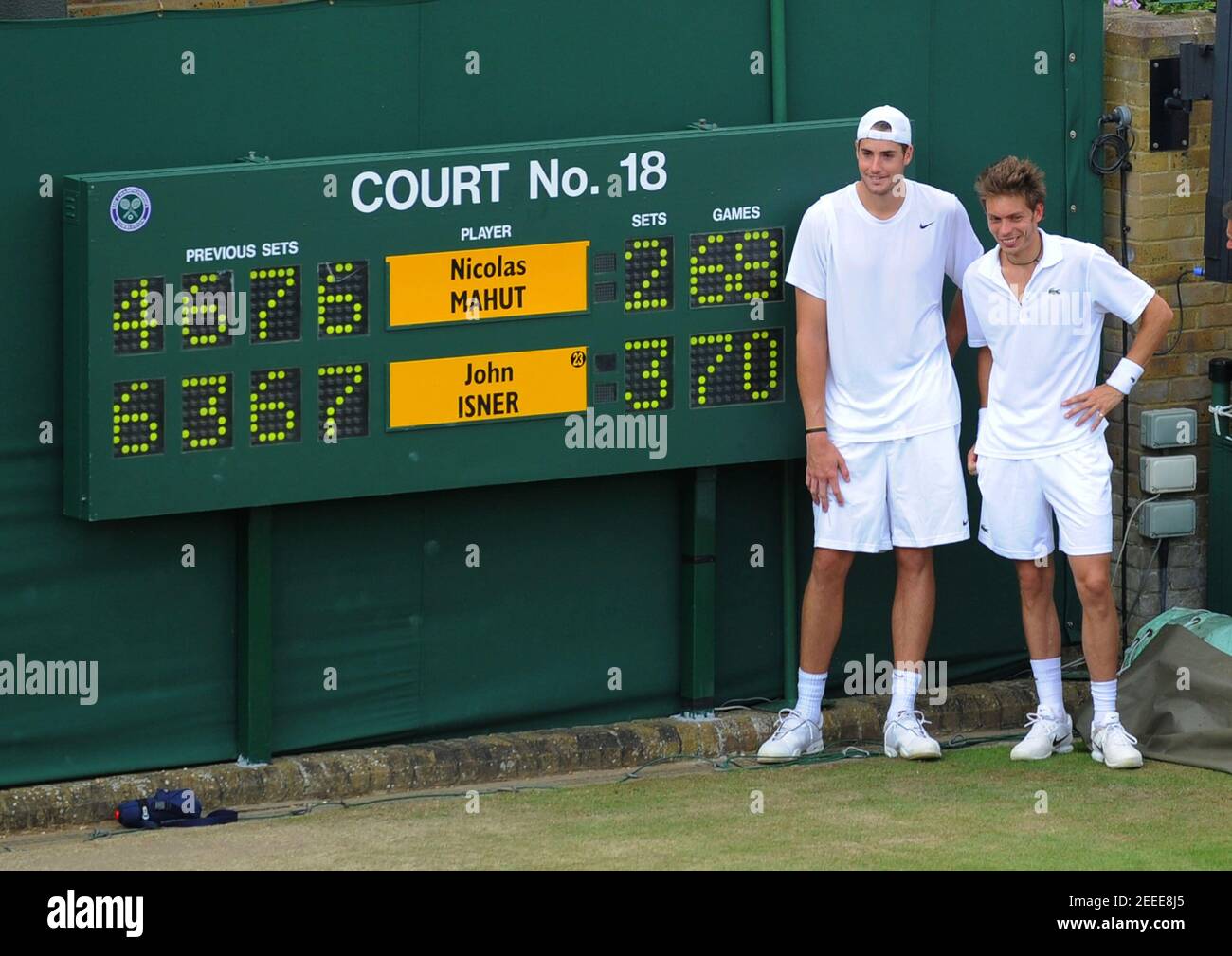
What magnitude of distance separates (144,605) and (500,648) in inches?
51.2

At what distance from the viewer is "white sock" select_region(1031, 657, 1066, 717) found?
348 inches

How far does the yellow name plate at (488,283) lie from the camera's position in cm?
837

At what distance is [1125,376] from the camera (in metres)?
8.54

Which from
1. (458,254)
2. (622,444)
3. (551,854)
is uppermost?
(458,254)

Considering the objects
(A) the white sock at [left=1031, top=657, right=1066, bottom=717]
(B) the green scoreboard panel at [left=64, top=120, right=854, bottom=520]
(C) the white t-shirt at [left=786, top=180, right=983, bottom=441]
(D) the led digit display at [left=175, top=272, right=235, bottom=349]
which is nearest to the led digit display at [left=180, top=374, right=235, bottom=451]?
(B) the green scoreboard panel at [left=64, top=120, right=854, bottom=520]

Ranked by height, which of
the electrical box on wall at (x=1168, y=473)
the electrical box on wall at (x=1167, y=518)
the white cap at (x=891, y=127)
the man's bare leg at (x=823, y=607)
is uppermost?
the white cap at (x=891, y=127)

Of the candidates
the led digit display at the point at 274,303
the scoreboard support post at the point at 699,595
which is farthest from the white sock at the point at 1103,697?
the led digit display at the point at 274,303

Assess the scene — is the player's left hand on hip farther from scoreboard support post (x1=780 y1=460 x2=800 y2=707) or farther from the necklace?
scoreboard support post (x1=780 y1=460 x2=800 y2=707)

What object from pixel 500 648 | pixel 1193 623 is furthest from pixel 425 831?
pixel 1193 623

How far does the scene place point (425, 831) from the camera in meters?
7.98

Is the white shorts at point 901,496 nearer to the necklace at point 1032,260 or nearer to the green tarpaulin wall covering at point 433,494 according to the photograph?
the green tarpaulin wall covering at point 433,494

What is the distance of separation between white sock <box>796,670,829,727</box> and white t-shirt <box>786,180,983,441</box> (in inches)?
34.4

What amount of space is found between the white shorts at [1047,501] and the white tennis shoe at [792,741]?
36.7 inches

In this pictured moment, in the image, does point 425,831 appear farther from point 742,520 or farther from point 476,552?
point 742,520
